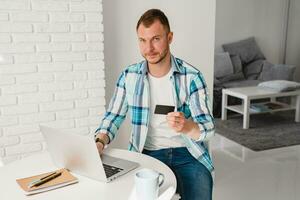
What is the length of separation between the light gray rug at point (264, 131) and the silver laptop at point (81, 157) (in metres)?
2.53

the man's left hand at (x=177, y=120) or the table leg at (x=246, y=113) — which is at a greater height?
Answer: the man's left hand at (x=177, y=120)

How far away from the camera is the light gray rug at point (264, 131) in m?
3.74

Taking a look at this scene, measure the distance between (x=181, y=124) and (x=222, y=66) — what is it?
405 cm

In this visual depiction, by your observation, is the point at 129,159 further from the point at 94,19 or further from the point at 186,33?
the point at 186,33

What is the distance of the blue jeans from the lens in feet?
5.12

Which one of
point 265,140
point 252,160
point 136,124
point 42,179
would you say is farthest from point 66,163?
point 265,140

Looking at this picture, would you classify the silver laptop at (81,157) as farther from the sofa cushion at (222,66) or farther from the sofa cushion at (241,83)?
the sofa cushion at (222,66)

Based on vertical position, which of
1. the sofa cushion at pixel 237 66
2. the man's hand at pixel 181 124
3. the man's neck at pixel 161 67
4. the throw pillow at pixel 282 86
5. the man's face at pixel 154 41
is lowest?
the throw pillow at pixel 282 86

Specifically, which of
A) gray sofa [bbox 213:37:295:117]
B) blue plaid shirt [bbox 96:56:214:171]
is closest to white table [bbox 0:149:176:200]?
blue plaid shirt [bbox 96:56:214:171]

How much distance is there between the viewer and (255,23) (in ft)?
19.4

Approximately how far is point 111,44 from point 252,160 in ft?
5.90

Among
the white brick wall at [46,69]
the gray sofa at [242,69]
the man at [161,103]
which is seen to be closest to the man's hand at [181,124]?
the man at [161,103]

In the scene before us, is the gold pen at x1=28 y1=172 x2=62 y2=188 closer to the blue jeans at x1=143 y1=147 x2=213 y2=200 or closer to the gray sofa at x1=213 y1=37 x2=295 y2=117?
the blue jeans at x1=143 y1=147 x2=213 y2=200

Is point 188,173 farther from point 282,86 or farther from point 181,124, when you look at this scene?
point 282,86
